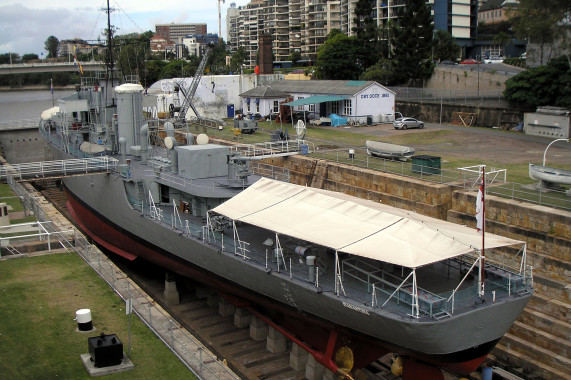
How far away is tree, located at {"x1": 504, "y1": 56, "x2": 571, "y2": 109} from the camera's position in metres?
40.9

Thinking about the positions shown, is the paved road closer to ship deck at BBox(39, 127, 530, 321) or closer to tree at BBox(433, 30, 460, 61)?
ship deck at BBox(39, 127, 530, 321)

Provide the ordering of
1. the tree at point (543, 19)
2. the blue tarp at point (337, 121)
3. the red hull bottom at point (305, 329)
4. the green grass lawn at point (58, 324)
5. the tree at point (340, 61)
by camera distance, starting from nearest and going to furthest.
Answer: the green grass lawn at point (58, 324)
the red hull bottom at point (305, 329)
the tree at point (543, 19)
the blue tarp at point (337, 121)
the tree at point (340, 61)

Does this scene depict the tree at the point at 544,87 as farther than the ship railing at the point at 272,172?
Yes

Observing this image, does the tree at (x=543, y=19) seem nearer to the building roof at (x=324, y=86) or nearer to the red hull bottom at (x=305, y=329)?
the building roof at (x=324, y=86)

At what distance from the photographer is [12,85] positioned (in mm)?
119812

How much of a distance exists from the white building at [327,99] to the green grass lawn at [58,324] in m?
32.0

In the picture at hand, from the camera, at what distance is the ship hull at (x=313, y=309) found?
50.5 feet

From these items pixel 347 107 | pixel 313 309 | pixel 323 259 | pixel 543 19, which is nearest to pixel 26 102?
pixel 347 107

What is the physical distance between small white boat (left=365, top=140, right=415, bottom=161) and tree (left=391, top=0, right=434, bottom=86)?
3087cm

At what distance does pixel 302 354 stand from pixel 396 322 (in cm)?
599

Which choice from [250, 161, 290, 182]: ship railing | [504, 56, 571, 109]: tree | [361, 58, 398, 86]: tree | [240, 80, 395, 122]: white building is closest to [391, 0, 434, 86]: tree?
[361, 58, 398, 86]: tree

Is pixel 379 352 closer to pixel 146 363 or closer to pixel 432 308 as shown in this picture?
pixel 432 308

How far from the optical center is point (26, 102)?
360ft

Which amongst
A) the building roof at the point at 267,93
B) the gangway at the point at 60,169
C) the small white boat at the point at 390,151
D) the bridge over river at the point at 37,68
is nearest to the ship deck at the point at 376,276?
the gangway at the point at 60,169
